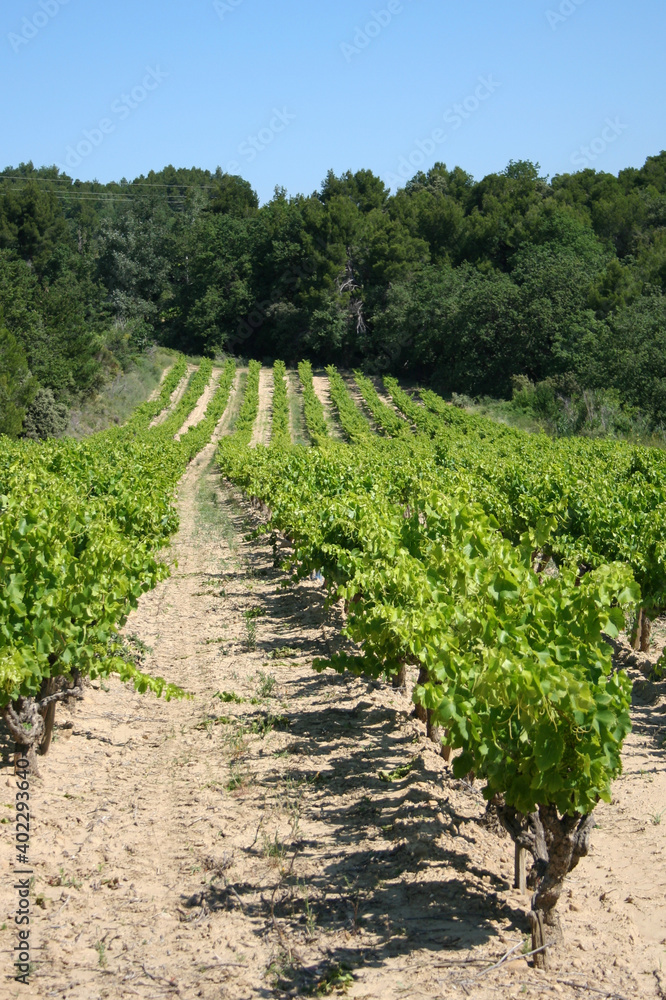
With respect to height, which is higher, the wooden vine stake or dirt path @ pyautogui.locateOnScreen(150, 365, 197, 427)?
dirt path @ pyautogui.locateOnScreen(150, 365, 197, 427)

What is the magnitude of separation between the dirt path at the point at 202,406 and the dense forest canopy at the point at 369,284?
459 centimetres

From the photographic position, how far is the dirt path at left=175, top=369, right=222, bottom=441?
131 feet

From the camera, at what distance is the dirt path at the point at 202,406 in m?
39.8

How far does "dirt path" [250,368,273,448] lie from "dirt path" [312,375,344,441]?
2564 millimetres

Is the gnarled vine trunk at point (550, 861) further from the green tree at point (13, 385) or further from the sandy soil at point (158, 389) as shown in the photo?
the sandy soil at point (158, 389)

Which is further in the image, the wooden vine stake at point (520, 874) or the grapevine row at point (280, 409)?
the grapevine row at point (280, 409)

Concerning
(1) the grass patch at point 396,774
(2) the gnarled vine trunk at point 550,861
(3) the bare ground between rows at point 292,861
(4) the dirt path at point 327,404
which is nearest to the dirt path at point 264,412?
(4) the dirt path at point 327,404

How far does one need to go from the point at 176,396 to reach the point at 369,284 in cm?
1515

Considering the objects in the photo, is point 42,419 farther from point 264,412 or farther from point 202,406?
point 264,412

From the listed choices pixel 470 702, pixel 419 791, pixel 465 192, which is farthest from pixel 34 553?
pixel 465 192

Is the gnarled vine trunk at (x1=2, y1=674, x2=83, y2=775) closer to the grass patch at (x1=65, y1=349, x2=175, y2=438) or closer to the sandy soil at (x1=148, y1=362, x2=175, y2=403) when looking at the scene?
the grass patch at (x1=65, y1=349, x2=175, y2=438)

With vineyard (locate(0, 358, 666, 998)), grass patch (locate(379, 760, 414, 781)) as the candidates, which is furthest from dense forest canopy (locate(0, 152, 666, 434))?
grass patch (locate(379, 760, 414, 781))

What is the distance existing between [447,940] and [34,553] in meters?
3.69

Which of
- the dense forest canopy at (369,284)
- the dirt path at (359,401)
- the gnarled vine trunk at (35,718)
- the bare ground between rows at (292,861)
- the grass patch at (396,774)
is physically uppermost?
the dense forest canopy at (369,284)
